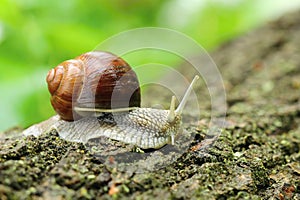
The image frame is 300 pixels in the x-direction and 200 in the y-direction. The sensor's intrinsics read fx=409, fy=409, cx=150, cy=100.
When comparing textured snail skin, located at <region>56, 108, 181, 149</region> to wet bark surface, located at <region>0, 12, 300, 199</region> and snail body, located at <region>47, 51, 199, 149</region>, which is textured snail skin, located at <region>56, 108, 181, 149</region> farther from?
wet bark surface, located at <region>0, 12, 300, 199</region>

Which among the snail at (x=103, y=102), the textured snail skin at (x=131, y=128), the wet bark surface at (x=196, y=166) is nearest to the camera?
the wet bark surface at (x=196, y=166)

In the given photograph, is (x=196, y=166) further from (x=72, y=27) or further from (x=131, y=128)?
(x=72, y=27)

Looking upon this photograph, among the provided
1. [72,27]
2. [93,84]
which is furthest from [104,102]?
[72,27]

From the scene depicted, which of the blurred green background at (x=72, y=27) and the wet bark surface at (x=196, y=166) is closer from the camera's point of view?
the wet bark surface at (x=196, y=166)

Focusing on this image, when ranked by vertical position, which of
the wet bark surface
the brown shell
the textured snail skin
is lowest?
the wet bark surface

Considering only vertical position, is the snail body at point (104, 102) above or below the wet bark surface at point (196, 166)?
above

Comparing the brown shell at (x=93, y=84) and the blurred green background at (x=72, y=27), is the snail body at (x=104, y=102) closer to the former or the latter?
the brown shell at (x=93, y=84)

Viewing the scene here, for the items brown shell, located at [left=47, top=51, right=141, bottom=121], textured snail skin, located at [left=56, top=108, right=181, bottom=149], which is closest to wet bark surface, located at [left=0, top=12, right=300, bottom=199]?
textured snail skin, located at [left=56, top=108, right=181, bottom=149]

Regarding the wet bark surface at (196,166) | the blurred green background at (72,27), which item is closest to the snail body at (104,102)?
the wet bark surface at (196,166)
